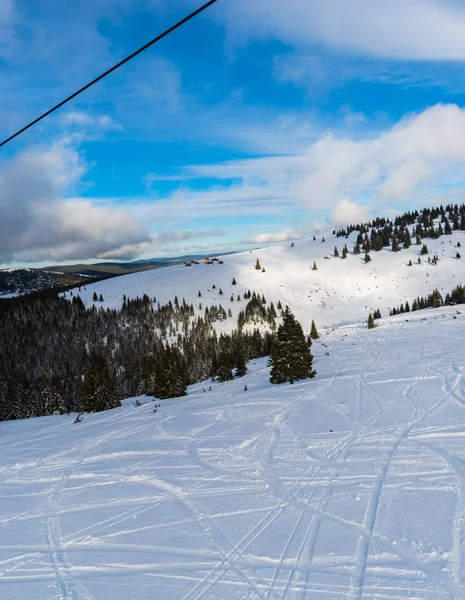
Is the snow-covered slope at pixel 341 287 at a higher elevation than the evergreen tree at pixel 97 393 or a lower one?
higher

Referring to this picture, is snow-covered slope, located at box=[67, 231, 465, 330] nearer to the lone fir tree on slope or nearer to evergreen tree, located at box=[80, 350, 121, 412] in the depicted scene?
evergreen tree, located at box=[80, 350, 121, 412]

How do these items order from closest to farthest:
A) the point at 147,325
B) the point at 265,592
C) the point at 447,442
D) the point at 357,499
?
the point at 265,592 → the point at 357,499 → the point at 447,442 → the point at 147,325

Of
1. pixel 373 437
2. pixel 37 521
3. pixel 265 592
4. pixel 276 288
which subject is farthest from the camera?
pixel 276 288

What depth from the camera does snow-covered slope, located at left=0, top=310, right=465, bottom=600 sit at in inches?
215

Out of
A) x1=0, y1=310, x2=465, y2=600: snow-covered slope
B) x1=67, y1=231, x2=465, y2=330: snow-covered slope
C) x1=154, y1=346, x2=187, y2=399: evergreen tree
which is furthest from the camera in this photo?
x1=67, y1=231, x2=465, y2=330: snow-covered slope

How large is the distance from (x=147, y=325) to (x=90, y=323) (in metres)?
29.8

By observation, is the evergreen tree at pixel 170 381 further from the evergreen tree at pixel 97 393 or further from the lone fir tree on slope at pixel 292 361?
the lone fir tree on slope at pixel 292 361

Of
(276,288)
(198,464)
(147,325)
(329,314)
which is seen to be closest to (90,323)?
(147,325)

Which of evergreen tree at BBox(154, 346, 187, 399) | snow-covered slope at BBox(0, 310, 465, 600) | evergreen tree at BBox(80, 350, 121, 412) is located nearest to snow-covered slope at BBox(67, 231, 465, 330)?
evergreen tree at BBox(80, 350, 121, 412)

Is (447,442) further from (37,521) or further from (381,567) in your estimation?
(37,521)

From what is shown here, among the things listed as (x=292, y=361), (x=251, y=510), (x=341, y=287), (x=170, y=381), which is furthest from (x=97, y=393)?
(x=341, y=287)

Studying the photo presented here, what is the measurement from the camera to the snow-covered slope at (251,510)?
215 inches

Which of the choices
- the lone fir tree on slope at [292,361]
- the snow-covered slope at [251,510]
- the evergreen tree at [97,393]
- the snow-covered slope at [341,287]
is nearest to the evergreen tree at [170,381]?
the evergreen tree at [97,393]

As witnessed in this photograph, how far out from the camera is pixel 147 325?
15875cm
